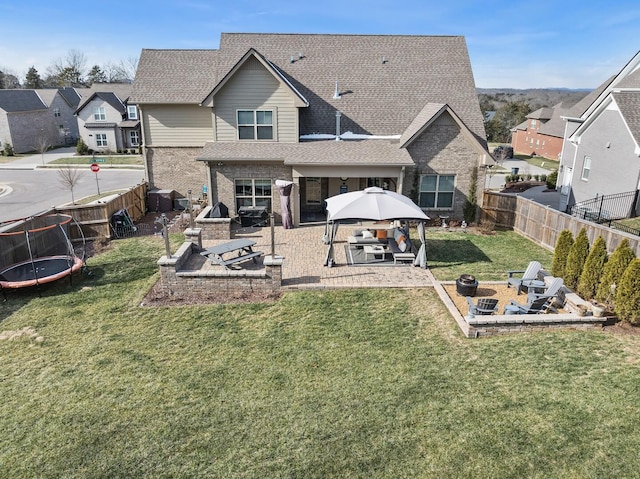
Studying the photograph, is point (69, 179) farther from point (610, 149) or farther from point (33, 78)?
point (33, 78)

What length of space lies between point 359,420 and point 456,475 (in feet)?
6.20

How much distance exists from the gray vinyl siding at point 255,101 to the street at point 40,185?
12.7 metres

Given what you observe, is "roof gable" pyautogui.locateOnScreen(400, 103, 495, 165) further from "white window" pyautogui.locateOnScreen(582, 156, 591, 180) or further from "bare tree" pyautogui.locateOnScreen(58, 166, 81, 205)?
"bare tree" pyautogui.locateOnScreen(58, 166, 81, 205)

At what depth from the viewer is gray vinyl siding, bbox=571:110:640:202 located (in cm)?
2159

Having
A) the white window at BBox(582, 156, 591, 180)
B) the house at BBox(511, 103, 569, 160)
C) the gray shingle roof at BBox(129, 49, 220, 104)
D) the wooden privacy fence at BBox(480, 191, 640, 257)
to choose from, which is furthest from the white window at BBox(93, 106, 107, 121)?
the house at BBox(511, 103, 569, 160)

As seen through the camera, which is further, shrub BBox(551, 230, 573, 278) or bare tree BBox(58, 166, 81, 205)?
bare tree BBox(58, 166, 81, 205)

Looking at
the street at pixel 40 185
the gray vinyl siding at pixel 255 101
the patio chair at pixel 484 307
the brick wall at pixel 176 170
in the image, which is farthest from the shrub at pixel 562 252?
the street at pixel 40 185

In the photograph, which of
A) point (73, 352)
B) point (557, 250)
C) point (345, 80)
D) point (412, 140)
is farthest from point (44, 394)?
point (345, 80)

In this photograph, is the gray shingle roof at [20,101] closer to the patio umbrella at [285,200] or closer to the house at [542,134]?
the patio umbrella at [285,200]

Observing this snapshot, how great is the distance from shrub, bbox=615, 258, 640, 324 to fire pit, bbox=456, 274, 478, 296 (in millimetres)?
3498

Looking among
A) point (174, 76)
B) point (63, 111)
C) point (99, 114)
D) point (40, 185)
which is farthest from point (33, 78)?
point (174, 76)

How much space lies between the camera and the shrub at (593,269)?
12.0 meters

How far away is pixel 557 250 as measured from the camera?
13.7 metres

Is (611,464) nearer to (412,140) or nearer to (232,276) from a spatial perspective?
(232,276)
